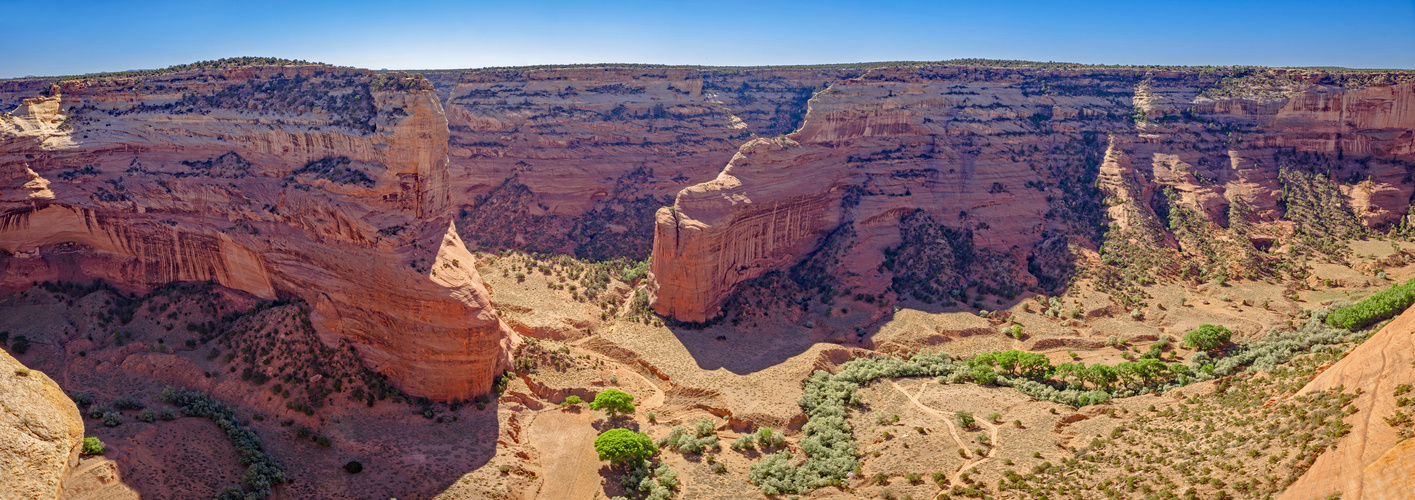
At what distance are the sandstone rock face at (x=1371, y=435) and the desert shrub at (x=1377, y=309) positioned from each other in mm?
13049

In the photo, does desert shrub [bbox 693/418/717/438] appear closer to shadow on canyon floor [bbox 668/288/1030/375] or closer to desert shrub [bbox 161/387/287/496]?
shadow on canyon floor [bbox 668/288/1030/375]

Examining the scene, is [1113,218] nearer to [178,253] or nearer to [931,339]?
[931,339]

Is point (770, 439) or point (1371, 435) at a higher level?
point (1371, 435)

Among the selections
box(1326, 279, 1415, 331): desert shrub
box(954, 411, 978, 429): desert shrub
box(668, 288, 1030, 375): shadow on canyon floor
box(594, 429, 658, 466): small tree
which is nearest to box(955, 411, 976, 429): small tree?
box(954, 411, 978, 429): desert shrub

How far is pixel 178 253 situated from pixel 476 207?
115ft

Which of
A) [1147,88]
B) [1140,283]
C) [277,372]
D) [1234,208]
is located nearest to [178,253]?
[277,372]

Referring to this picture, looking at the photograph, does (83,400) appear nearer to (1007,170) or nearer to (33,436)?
(33,436)

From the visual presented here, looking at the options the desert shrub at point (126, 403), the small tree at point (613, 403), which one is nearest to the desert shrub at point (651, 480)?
the small tree at point (613, 403)

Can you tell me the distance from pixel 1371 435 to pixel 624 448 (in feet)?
94.7

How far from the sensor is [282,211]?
3978 cm

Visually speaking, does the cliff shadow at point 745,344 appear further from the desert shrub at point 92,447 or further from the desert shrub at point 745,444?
the desert shrub at point 92,447

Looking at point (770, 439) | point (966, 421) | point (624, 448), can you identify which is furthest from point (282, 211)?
point (966, 421)

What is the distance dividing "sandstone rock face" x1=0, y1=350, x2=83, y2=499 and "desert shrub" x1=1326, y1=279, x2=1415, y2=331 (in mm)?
50910

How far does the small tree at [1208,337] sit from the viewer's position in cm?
4519
